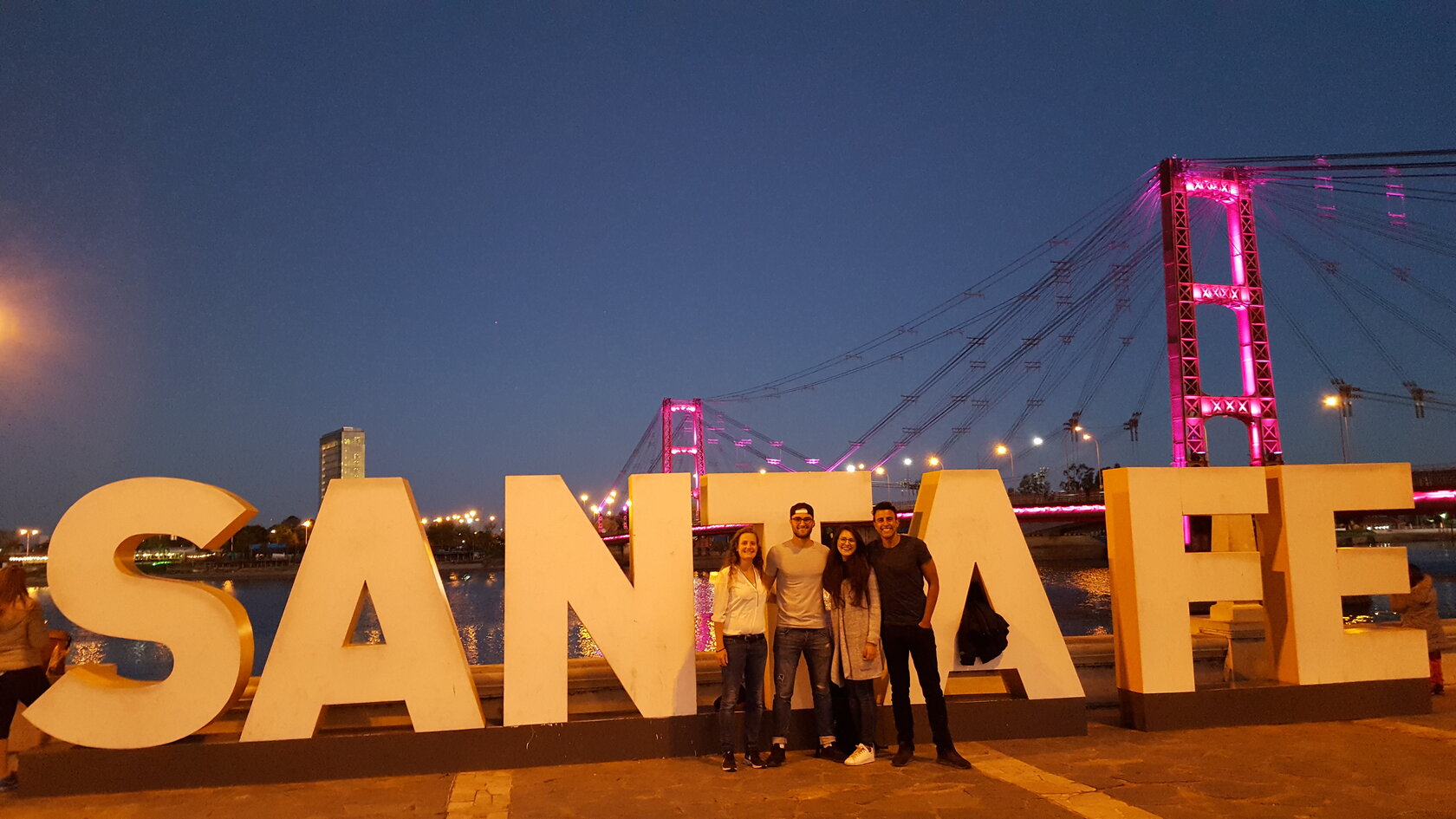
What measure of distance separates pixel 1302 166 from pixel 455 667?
33795 millimetres

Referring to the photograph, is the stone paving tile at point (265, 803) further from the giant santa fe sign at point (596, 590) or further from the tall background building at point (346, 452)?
the tall background building at point (346, 452)

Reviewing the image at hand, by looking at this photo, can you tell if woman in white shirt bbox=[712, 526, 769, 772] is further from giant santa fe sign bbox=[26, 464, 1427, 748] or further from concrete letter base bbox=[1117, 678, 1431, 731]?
concrete letter base bbox=[1117, 678, 1431, 731]

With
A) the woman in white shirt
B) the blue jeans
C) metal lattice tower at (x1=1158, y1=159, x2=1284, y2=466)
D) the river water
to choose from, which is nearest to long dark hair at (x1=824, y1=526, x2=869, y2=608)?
the blue jeans

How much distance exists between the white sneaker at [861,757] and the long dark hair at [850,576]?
0.78 meters

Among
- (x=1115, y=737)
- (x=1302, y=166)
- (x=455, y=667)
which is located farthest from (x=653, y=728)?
(x=1302, y=166)

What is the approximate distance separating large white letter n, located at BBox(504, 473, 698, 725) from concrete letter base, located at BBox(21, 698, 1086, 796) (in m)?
0.17

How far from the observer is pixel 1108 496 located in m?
6.44

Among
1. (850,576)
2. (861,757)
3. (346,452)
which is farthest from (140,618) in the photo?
(346,452)

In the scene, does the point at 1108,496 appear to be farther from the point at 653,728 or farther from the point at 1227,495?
the point at 653,728

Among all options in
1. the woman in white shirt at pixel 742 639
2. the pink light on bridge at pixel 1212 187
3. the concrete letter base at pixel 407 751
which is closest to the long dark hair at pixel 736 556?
the woman in white shirt at pixel 742 639

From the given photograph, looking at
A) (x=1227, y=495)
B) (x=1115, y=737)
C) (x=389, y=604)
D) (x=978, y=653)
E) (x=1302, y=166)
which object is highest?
(x=1302, y=166)

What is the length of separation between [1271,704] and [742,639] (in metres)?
3.52

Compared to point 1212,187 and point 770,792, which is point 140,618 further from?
point 1212,187

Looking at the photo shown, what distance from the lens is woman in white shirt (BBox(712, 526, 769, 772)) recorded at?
5.35 meters
